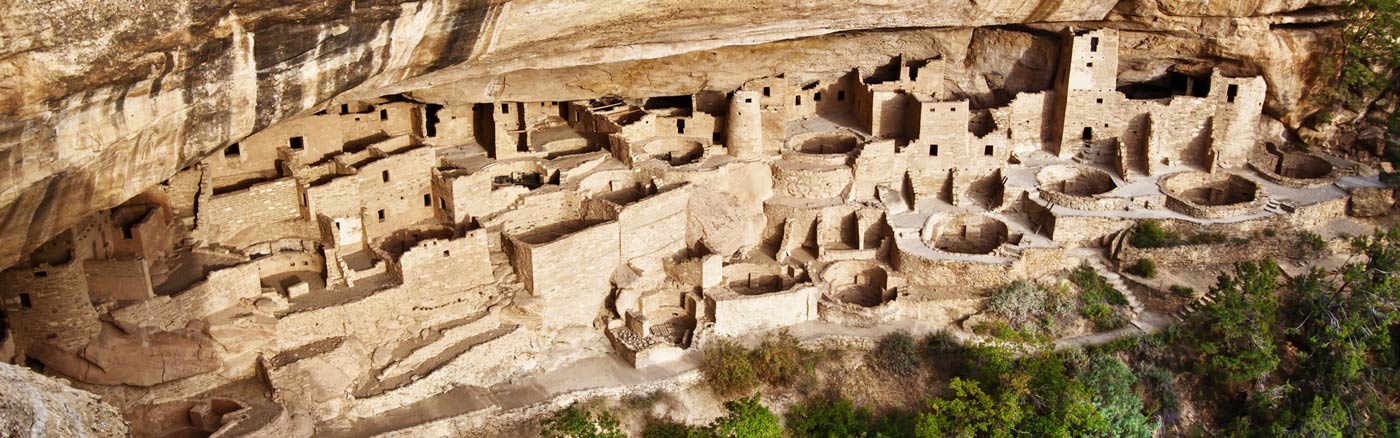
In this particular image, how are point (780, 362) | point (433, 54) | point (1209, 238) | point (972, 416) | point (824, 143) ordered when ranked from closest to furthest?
1. point (433, 54)
2. point (972, 416)
3. point (780, 362)
4. point (1209, 238)
5. point (824, 143)

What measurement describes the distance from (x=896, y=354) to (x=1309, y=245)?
29.4ft

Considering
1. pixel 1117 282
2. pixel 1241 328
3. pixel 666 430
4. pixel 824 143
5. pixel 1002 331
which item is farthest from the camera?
pixel 824 143

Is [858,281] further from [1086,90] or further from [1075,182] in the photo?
[1086,90]

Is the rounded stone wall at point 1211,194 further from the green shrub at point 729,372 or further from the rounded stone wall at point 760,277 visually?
the green shrub at point 729,372

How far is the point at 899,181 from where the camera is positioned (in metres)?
24.5

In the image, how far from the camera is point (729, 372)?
20531 millimetres

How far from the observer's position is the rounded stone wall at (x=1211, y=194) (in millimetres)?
23297

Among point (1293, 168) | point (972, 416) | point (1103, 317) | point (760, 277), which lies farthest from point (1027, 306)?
point (1293, 168)

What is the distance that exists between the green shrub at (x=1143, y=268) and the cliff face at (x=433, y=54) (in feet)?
15.5

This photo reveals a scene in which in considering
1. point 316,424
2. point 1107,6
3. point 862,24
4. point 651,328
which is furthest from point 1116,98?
point 316,424

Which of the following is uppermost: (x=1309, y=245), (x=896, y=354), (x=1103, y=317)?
(x=1309, y=245)

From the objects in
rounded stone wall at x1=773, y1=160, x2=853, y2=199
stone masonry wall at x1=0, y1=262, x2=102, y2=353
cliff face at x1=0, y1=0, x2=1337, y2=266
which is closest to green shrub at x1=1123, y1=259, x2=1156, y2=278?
cliff face at x1=0, y1=0, x2=1337, y2=266

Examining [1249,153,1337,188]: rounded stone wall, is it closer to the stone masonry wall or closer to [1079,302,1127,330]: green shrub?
[1079,302,1127,330]: green shrub

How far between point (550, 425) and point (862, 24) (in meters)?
9.15
